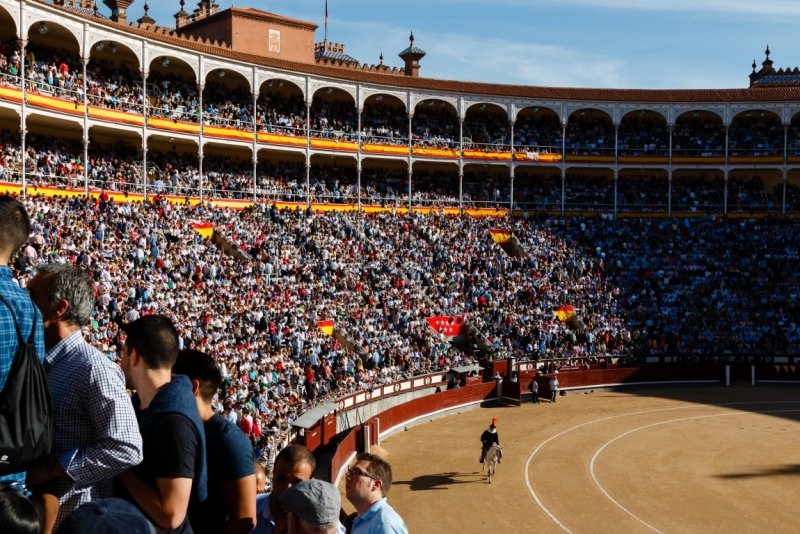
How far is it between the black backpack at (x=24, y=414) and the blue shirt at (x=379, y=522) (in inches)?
68.8

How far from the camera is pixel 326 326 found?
27.5 metres

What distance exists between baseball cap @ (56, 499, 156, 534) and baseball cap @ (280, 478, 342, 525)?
82 centimetres

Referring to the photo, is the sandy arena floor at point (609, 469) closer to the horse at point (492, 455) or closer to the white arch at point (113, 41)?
the horse at point (492, 455)

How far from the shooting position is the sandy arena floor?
54.1 ft

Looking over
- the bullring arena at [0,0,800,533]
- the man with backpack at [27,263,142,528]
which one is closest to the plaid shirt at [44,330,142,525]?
the man with backpack at [27,263,142,528]

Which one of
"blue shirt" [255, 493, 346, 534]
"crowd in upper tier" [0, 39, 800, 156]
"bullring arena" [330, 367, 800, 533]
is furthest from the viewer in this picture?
"crowd in upper tier" [0, 39, 800, 156]

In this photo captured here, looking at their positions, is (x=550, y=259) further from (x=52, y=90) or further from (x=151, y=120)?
(x=52, y=90)

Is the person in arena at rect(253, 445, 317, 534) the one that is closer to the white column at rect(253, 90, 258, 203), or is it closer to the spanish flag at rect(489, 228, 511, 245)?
the white column at rect(253, 90, 258, 203)

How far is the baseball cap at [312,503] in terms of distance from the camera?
3627mm

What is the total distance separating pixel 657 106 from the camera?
4541 centimetres

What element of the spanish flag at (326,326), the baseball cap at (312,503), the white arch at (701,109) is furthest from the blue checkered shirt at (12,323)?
the white arch at (701,109)

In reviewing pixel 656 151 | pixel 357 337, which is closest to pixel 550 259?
pixel 656 151

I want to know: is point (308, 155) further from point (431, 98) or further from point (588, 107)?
point (588, 107)

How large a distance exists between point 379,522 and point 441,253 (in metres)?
32.8
